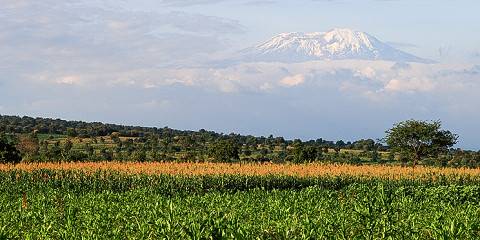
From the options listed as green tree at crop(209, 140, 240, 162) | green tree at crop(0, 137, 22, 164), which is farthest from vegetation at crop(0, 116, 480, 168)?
green tree at crop(0, 137, 22, 164)

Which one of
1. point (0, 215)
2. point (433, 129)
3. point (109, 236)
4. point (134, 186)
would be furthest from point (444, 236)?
point (433, 129)

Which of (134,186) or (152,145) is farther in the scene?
(152,145)

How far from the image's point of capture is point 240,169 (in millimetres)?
53312

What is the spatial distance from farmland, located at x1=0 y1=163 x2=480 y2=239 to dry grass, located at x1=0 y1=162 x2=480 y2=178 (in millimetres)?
90

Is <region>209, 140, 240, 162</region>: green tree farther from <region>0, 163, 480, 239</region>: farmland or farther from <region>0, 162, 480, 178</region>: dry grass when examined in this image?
<region>0, 163, 480, 239</region>: farmland

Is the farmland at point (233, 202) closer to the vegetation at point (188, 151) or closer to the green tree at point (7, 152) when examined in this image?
the vegetation at point (188, 151)

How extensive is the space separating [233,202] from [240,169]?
30.2 metres

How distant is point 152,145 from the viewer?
118375 mm

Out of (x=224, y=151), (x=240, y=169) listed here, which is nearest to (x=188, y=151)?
(x=224, y=151)

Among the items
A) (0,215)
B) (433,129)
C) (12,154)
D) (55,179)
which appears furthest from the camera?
(433,129)

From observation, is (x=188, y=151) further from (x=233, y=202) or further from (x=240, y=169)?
(x=233, y=202)

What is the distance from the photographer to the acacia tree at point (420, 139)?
8488 centimetres

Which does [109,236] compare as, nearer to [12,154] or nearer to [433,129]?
[12,154]

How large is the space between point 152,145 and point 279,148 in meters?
23.2
